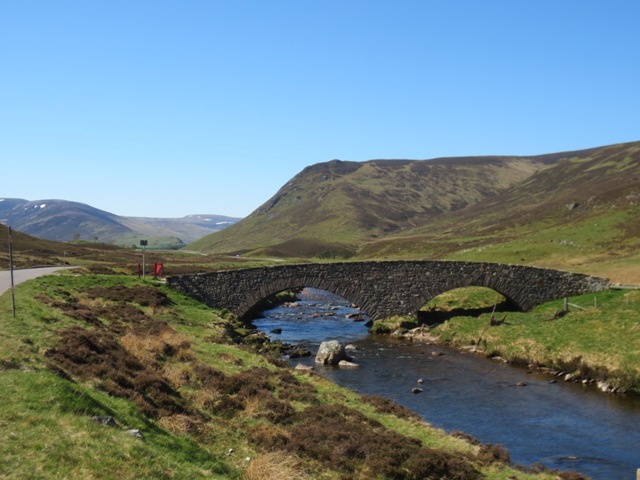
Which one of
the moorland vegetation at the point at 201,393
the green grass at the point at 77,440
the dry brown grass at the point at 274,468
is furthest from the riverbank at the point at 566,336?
the green grass at the point at 77,440

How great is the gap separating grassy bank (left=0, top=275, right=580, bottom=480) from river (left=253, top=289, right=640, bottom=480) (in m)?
3.92

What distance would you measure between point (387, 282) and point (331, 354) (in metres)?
18.0

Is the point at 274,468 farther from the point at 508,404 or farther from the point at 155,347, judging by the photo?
the point at 508,404

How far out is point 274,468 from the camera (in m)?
15.6

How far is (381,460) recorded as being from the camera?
62.2 feet

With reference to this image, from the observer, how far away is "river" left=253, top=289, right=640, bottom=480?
2498 centimetres

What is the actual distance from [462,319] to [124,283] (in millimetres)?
33566

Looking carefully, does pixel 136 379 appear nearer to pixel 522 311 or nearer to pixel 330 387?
pixel 330 387

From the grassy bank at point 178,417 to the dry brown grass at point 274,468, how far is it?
0.17 ft

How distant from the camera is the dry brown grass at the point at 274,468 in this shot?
15125mm

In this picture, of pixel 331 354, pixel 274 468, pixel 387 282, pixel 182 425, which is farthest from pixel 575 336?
pixel 182 425

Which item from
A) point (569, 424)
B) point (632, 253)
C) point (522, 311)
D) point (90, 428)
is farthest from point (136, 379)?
point (632, 253)

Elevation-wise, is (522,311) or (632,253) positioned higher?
(632,253)

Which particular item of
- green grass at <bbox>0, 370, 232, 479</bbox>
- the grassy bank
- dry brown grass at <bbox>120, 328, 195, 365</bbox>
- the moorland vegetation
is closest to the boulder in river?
the moorland vegetation
